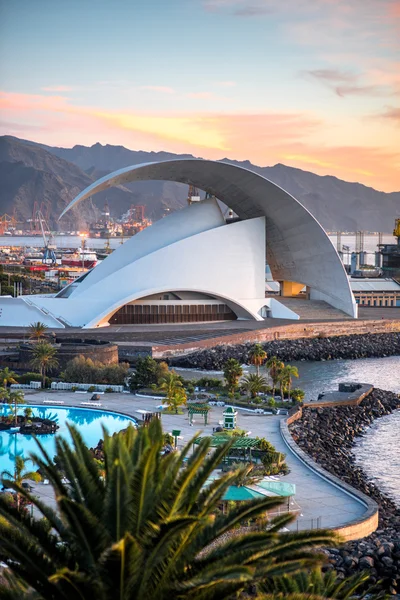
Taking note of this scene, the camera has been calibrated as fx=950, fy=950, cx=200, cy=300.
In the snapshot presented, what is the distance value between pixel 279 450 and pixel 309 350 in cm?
2195

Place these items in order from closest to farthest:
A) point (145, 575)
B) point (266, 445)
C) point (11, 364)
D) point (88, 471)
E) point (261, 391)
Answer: point (145, 575) < point (88, 471) < point (266, 445) < point (261, 391) < point (11, 364)

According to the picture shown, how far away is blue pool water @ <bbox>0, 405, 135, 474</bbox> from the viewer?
20122mm

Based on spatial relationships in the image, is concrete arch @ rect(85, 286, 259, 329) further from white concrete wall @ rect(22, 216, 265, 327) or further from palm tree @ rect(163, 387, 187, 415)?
palm tree @ rect(163, 387, 187, 415)

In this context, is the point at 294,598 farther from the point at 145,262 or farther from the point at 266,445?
the point at 145,262

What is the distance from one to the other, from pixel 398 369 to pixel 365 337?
19.2 ft

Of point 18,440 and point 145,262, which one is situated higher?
point 145,262

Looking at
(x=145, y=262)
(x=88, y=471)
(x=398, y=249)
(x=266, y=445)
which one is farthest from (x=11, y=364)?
(x=398, y=249)

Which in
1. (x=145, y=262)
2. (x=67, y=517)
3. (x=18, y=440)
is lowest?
(x=18, y=440)

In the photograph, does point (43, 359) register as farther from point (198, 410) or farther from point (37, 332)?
point (198, 410)

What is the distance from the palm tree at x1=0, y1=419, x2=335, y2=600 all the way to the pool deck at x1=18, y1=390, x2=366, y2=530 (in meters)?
2.80

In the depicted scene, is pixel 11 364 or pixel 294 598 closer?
pixel 294 598

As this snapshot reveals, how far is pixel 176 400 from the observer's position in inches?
969

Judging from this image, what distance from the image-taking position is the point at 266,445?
1956 centimetres

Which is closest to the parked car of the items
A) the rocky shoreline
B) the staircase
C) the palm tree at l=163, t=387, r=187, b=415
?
the rocky shoreline
